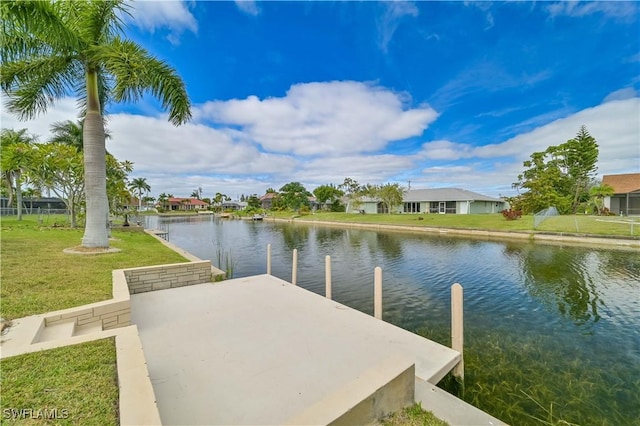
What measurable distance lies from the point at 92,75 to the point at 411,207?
4133cm

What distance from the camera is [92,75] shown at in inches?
332

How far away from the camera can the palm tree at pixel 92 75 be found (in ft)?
24.1

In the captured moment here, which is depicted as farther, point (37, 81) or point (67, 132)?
point (67, 132)

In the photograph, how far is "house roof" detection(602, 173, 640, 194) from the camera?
1034 inches

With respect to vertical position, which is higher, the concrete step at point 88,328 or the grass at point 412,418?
the concrete step at point 88,328

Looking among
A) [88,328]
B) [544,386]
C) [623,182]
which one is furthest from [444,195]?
[88,328]

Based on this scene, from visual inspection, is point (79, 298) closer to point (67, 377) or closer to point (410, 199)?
point (67, 377)

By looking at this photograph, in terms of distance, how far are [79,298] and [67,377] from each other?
8.91ft

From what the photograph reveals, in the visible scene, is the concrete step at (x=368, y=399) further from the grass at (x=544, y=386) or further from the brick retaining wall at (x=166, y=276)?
the brick retaining wall at (x=166, y=276)

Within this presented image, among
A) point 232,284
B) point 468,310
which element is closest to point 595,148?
point 468,310

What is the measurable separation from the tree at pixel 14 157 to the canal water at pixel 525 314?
33.0ft

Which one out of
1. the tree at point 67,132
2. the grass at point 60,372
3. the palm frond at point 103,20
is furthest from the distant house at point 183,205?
the grass at point 60,372

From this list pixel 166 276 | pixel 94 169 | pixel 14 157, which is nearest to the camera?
pixel 166 276

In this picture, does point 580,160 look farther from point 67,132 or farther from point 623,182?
point 67,132
